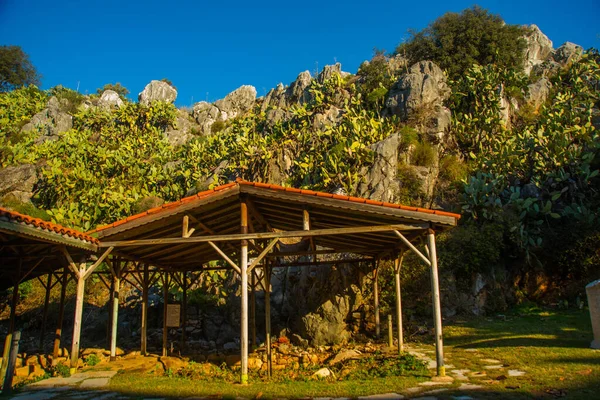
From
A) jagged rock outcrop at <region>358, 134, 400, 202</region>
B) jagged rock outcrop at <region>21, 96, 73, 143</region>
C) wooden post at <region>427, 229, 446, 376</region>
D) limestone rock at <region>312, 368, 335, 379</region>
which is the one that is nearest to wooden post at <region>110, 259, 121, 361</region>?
limestone rock at <region>312, 368, 335, 379</region>

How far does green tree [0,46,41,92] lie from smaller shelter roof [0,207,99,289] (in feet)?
162

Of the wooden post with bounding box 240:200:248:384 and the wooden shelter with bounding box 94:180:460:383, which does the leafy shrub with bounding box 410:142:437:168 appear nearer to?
the wooden shelter with bounding box 94:180:460:383

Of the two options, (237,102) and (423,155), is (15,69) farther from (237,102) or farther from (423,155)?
(423,155)

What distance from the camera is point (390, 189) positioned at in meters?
21.0

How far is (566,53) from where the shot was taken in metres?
36.4

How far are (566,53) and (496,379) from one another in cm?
3882

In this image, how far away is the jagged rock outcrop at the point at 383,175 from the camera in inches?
814

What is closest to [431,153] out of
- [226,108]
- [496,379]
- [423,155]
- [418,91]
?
[423,155]

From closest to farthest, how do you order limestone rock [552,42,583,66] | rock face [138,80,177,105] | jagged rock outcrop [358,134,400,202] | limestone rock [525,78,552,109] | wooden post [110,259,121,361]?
wooden post [110,259,121,361]
jagged rock outcrop [358,134,400,202]
limestone rock [525,78,552,109]
limestone rock [552,42,583,66]
rock face [138,80,177,105]

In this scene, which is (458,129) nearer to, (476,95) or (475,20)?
(476,95)

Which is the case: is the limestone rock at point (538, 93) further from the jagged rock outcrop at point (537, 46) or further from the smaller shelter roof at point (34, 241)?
the smaller shelter roof at point (34, 241)

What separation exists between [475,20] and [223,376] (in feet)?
112

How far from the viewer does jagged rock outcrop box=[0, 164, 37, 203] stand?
28.9 m

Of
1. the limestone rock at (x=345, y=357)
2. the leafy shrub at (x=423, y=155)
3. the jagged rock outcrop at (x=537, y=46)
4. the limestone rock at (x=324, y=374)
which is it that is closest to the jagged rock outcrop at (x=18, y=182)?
the leafy shrub at (x=423, y=155)
